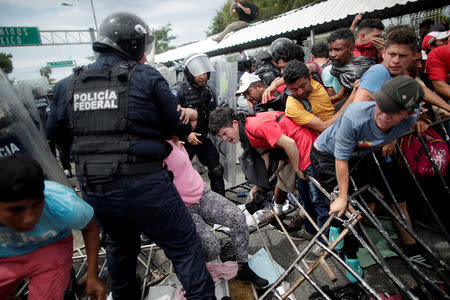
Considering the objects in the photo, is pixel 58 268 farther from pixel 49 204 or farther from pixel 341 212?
pixel 341 212

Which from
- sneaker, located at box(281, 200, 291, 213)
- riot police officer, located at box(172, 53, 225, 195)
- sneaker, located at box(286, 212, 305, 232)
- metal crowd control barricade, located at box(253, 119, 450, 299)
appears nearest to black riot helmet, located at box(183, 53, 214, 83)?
riot police officer, located at box(172, 53, 225, 195)

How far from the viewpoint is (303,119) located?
2.41 m

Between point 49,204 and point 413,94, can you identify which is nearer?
point 413,94

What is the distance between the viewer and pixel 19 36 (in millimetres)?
15281

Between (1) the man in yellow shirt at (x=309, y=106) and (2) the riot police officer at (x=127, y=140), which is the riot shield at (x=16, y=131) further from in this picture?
(1) the man in yellow shirt at (x=309, y=106)

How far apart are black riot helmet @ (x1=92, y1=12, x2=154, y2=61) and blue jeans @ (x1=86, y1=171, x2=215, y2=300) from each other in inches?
33.4

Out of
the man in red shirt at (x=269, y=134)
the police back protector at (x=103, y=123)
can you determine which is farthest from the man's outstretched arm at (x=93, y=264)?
the man in red shirt at (x=269, y=134)

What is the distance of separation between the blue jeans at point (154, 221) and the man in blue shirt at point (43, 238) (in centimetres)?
13

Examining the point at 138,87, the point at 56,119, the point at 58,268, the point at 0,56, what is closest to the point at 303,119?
the point at 138,87

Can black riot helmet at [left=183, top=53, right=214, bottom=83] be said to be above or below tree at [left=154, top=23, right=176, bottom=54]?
below

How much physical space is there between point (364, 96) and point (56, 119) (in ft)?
7.02

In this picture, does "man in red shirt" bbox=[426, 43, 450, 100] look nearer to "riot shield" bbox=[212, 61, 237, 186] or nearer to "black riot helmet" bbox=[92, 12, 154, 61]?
"riot shield" bbox=[212, 61, 237, 186]

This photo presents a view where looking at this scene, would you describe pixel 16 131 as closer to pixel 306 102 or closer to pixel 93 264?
pixel 93 264

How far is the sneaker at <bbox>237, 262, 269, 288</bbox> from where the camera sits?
2.17 meters
